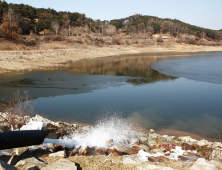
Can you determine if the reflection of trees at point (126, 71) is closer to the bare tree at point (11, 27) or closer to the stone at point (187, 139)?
the stone at point (187, 139)

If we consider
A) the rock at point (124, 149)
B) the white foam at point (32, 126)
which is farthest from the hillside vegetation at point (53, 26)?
the rock at point (124, 149)

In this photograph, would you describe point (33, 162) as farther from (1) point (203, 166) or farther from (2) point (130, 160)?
(1) point (203, 166)

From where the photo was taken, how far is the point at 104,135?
7875mm

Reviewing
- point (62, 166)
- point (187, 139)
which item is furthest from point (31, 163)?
point (187, 139)

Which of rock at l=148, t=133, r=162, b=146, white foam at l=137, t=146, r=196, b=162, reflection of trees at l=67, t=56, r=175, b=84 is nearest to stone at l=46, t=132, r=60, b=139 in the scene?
white foam at l=137, t=146, r=196, b=162

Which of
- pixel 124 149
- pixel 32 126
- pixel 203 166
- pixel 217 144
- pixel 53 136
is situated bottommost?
pixel 217 144

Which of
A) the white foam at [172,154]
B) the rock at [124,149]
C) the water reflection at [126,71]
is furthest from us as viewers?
the water reflection at [126,71]

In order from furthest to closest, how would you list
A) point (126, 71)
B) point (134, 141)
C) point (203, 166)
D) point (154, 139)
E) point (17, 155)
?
point (126, 71) < point (154, 139) < point (134, 141) < point (17, 155) < point (203, 166)

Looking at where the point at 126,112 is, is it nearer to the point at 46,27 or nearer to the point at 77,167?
the point at 77,167

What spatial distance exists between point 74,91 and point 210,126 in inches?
362

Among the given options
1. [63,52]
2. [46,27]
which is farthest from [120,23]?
[63,52]

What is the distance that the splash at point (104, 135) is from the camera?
260 inches

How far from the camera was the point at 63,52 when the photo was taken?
36.9 m

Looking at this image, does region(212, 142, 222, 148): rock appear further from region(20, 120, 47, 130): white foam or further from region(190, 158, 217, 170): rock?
region(20, 120, 47, 130): white foam
